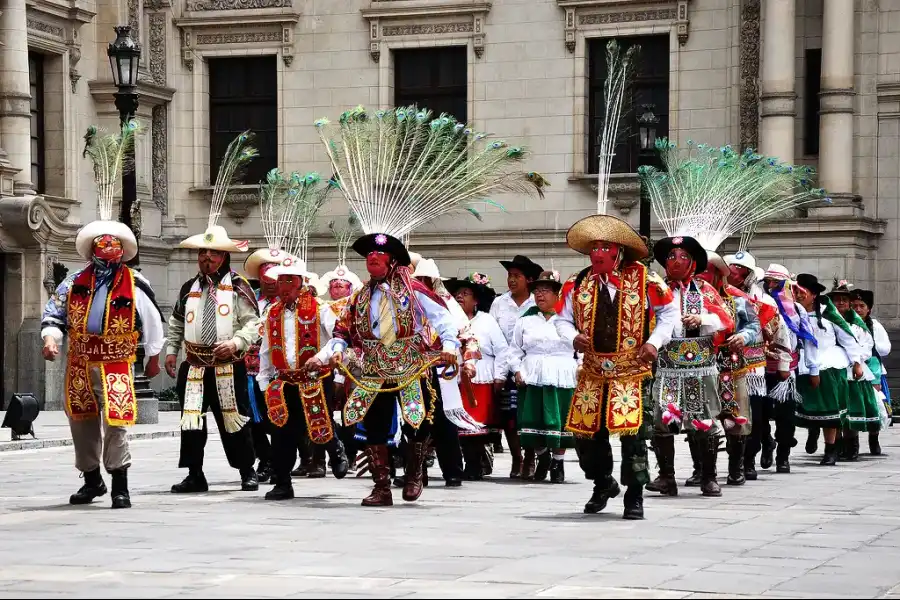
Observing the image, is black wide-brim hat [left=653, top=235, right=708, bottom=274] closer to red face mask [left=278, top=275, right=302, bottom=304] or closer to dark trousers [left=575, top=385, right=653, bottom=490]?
dark trousers [left=575, top=385, right=653, bottom=490]

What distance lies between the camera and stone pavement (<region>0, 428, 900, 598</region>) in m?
8.19

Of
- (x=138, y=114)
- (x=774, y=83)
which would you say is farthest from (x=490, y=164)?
(x=138, y=114)

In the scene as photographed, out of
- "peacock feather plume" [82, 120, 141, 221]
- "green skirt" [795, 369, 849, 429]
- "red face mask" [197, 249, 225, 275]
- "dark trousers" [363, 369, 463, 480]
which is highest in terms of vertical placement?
"peacock feather plume" [82, 120, 141, 221]

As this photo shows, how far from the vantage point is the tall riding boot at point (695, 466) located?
1350 cm

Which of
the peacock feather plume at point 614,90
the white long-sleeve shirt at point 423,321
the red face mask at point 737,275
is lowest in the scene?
the white long-sleeve shirt at point 423,321

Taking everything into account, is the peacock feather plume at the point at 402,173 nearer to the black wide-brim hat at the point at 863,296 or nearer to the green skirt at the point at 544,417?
the green skirt at the point at 544,417

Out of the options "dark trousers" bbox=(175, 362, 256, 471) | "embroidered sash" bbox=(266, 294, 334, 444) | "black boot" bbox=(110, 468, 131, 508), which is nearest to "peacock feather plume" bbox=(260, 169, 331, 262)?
"dark trousers" bbox=(175, 362, 256, 471)

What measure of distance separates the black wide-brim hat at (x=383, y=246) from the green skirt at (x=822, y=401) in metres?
6.17

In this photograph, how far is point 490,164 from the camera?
16.1 meters

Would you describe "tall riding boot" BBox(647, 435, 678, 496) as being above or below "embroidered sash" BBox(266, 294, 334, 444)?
below

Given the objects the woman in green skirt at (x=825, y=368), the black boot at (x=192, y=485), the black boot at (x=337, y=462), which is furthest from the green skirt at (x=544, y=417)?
the woman in green skirt at (x=825, y=368)

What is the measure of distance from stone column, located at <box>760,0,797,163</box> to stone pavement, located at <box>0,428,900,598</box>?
1581 cm

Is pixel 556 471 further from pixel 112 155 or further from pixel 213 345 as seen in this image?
pixel 112 155

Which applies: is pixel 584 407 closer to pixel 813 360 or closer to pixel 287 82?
pixel 813 360
